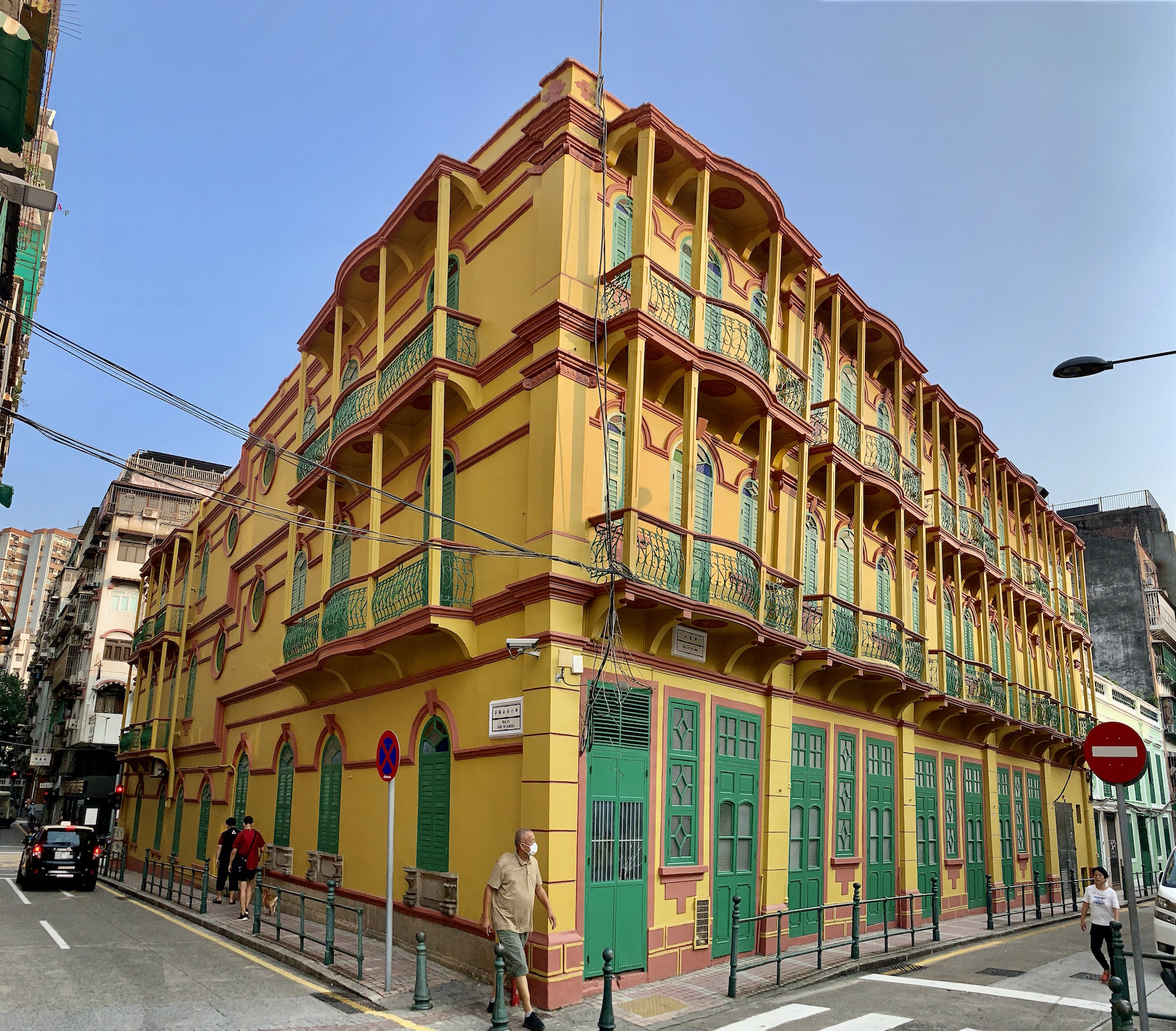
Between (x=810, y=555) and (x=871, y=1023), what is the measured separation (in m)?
9.68

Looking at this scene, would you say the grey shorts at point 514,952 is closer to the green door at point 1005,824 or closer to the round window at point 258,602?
the round window at point 258,602

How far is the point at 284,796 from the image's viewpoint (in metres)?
20.2

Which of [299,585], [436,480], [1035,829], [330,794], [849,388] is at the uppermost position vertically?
[849,388]

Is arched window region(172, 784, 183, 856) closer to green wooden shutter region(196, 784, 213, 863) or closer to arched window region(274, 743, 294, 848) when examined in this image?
green wooden shutter region(196, 784, 213, 863)

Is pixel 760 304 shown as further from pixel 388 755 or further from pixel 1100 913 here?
pixel 1100 913

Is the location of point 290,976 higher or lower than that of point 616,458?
lower

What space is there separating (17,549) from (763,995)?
17433cm

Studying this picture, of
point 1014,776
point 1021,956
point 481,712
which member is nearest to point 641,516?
point 481,712

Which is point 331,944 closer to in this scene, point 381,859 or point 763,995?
point 381,859

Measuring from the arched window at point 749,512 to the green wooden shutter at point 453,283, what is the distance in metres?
5.87

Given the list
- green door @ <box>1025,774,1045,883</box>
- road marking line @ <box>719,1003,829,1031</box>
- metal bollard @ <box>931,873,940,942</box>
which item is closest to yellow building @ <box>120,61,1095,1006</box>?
metal bollard @ <box>931,873,940,942</box>

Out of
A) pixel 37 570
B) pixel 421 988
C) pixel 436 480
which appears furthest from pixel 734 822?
pixel 37 570

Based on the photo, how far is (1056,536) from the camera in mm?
33688

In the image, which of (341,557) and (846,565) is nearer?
(341,557)
